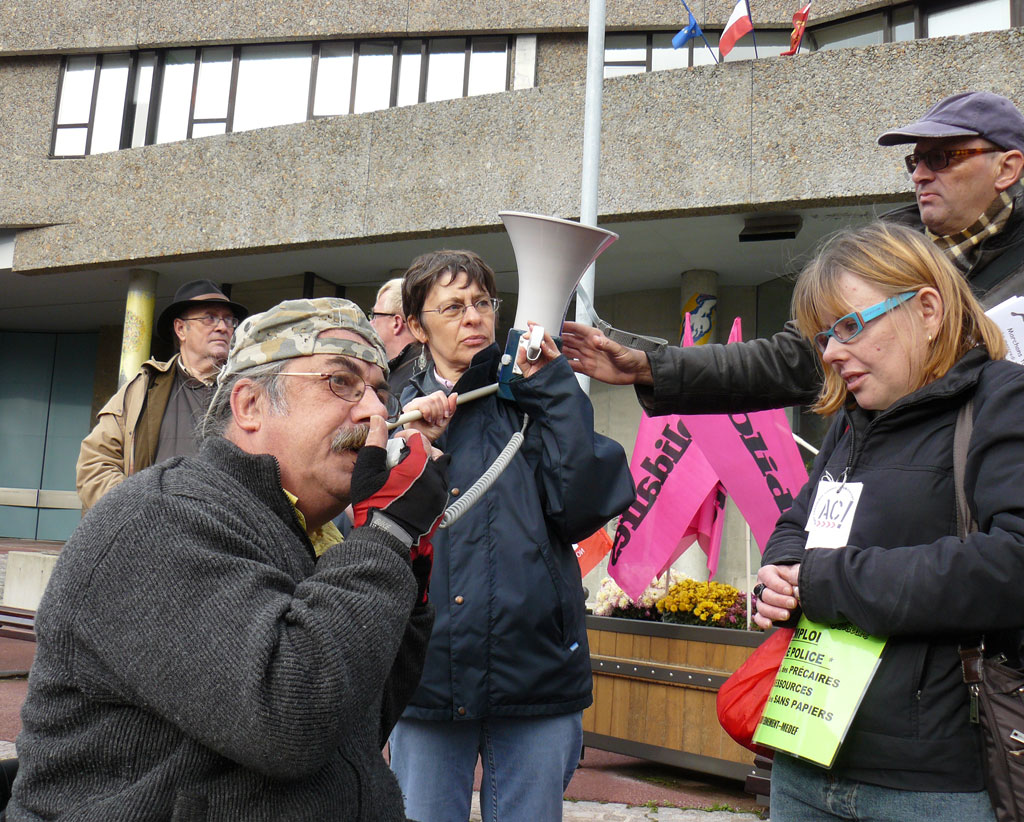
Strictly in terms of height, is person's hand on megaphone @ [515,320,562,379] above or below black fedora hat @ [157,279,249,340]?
below

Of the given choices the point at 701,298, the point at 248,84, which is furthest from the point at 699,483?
the point at 248,84

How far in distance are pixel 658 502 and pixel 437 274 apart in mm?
3240

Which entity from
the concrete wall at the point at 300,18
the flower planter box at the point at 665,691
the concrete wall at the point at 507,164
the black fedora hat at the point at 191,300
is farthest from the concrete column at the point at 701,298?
the black fedora hat at the point at 191,300

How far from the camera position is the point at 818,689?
1957mm

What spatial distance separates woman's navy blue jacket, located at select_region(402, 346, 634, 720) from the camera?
104 inches

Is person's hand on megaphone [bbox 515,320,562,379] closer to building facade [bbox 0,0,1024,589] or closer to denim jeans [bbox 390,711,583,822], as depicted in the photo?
denim jeans [bbox 390,711,583,822]

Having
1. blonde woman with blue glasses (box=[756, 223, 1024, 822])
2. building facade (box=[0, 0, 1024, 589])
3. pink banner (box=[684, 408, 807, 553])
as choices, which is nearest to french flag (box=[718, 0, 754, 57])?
building facade (box=[0, 0, 1024, 589])

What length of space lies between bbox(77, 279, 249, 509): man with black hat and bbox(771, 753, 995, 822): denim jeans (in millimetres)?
3157

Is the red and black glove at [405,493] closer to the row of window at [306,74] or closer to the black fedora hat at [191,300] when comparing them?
the black fedora hat at [191,300]

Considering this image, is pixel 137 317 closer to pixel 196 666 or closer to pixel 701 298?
pixel 701 298

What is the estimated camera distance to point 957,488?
1.92 m

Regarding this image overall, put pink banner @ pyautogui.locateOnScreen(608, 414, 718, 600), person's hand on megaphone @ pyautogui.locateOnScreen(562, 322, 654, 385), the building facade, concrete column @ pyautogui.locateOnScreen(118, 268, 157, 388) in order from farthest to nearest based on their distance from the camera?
1. concrete column @ pyautogui.locateOnScreen(118, 268, 157, 388)
2. the building facade
3. pink banner @ pyautogui.locateOnScreen(608, 414, 718, 600)
4. person's hand on megaphone @ pyautogui.locateOnScreen(562, 322, 654, 385)

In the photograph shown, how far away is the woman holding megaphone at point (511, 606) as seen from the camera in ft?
8.66

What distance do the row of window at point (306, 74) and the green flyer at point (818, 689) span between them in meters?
11.7
